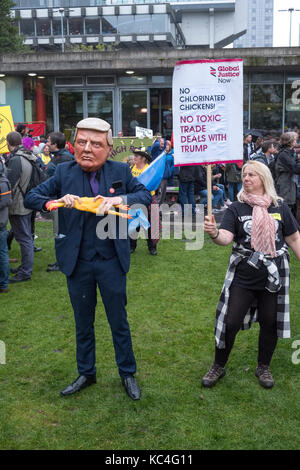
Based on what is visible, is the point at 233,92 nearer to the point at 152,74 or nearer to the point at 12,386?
the point at 12,386

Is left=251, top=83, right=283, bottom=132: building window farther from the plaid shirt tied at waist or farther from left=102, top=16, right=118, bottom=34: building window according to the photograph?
left=102, top=16, right=118, bottom=34: building window

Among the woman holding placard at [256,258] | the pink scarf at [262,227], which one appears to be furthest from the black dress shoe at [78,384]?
the pink scarf at [262,227]

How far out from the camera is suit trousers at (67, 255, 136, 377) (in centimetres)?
384

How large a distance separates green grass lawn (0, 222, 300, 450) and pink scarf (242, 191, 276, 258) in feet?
4.09

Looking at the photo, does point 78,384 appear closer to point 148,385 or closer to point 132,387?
point 132,387

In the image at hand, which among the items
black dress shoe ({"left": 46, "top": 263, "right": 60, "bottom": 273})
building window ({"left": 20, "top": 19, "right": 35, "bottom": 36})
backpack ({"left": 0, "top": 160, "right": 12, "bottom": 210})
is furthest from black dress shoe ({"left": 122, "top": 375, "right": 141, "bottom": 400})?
building window ({"left": 20, "top": 19, "right": 35, "bottom": 36})

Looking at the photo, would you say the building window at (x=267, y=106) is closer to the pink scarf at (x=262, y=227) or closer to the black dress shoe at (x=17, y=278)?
the black dress shoe at (x=17, y=278)

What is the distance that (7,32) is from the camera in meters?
35.9

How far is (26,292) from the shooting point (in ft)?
22.7

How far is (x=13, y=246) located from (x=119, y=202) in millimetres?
6304

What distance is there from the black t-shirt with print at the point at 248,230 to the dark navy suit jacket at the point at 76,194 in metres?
0.75

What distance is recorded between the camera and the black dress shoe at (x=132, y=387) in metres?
4.10

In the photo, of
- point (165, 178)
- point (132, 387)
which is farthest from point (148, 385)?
point (165, 178)

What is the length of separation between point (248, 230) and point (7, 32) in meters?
36.6
